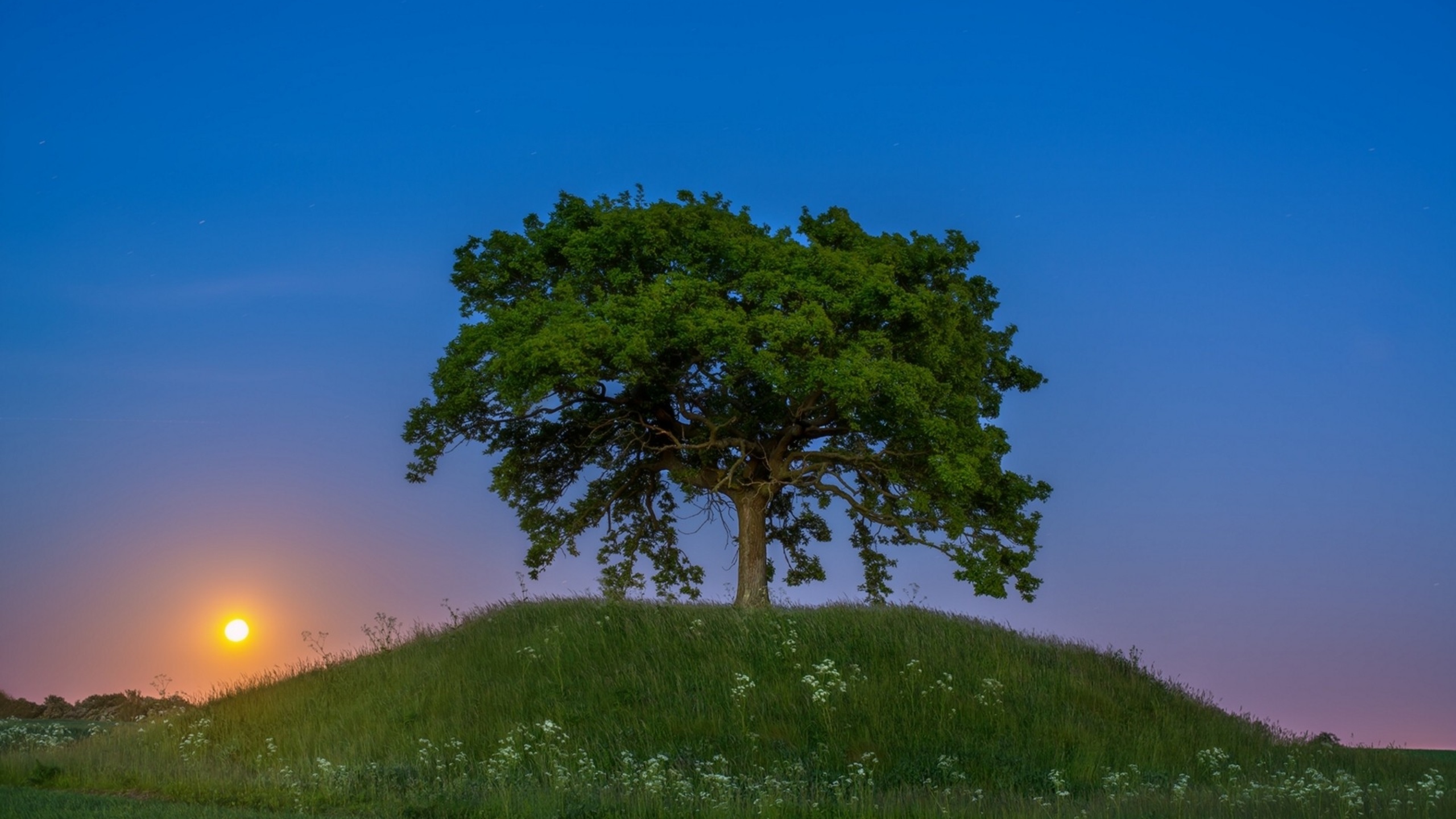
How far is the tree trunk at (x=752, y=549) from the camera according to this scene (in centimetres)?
2858

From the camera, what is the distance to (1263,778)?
1795cm

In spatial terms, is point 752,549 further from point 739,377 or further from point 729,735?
point 729,735

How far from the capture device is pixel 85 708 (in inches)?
1390

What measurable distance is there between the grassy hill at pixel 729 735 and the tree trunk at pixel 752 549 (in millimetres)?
3462

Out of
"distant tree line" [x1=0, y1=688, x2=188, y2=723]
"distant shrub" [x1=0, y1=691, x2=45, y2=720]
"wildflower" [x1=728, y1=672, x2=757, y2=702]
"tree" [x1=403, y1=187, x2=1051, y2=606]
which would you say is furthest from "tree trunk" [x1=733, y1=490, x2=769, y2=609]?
"distant shrub" [x1=0, y1=691, x2=45, y2=720]

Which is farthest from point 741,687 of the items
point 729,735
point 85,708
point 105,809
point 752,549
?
point 85,708

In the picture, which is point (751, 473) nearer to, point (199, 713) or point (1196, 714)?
point (1196, 714)

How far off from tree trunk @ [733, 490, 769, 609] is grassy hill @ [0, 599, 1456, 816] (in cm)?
346

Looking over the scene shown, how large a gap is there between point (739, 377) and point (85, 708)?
23.7 metres

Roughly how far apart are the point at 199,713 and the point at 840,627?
13.8 m

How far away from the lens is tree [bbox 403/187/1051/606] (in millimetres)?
25766

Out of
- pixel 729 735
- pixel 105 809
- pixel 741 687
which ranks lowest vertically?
pixel 105 809

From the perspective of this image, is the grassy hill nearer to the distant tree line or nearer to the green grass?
the green grass

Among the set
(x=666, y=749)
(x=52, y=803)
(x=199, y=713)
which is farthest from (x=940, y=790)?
(x=199, y=713)
